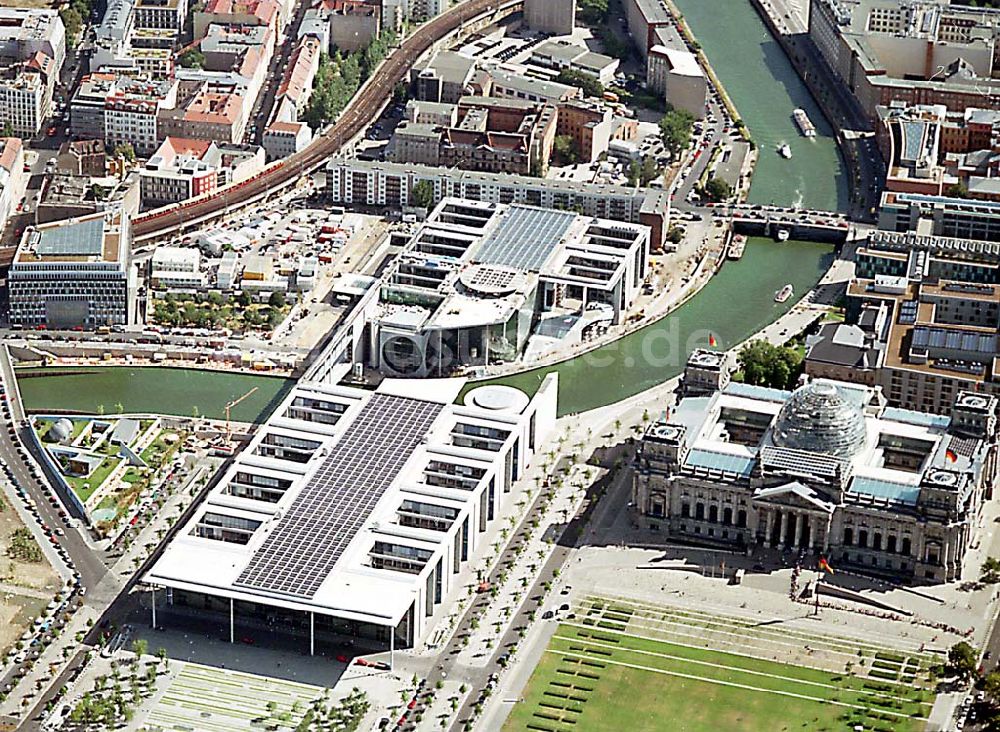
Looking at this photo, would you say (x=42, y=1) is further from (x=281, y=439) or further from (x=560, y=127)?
(x=281, y=439)

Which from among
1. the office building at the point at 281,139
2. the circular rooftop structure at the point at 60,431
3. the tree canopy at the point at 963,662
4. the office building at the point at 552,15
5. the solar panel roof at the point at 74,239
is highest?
the office building at the point at 552,15

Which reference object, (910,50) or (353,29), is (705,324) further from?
(353,29)

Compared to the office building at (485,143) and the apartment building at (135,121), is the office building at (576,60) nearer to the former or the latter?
the office building at (485,143)

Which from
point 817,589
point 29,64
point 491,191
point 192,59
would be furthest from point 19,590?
point 192,59

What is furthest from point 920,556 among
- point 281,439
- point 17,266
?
point 17,266

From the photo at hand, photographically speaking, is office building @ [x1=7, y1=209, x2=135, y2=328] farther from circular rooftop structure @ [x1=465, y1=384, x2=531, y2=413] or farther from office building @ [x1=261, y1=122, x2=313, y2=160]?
office building @ [x1=261, y1=122, x2=313, y2=160]

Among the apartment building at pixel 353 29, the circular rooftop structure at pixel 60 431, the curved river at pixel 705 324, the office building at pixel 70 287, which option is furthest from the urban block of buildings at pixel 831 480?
the apartment building at pixel 353 29
